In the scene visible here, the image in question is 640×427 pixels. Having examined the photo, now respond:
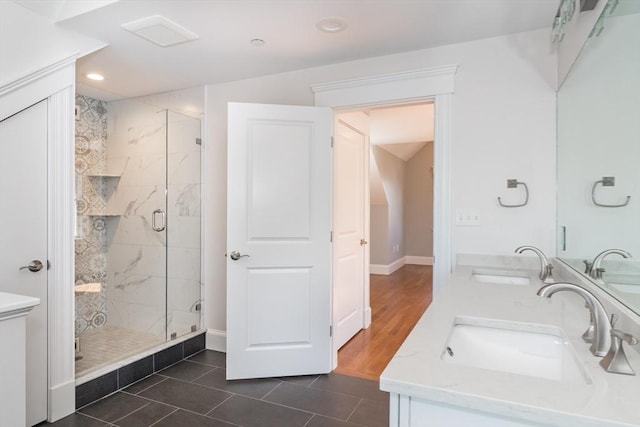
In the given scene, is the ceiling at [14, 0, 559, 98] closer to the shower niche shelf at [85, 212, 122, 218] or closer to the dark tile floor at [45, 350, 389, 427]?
the shower niche shelf at [85, 212, 122, 218]

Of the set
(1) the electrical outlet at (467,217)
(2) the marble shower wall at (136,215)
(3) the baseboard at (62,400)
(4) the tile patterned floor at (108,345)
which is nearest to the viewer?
(3) the baseboard at (62,400)

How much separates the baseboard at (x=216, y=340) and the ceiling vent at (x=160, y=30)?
2.33 metres

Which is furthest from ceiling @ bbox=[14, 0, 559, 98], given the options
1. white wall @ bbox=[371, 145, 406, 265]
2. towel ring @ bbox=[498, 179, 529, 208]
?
white wall @ bbox=[371, 145, 406, 265]

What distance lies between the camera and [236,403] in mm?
2383

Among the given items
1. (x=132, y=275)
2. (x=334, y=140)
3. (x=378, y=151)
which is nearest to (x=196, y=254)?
(x=132, y=275)

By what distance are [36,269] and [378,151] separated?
5.33 m

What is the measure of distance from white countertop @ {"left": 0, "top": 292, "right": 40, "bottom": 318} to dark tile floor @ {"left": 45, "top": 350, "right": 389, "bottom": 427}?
0.91 meters

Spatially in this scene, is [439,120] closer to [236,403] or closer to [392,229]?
[236,403]

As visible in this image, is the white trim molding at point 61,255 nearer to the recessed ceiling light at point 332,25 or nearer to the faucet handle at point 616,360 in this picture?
the recessed ceiling light at point 332,25

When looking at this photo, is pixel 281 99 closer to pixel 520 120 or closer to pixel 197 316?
pixel 520 120

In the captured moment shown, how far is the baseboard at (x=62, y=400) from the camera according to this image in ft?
7.02

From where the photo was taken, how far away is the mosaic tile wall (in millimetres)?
3461

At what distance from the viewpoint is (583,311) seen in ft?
4.56

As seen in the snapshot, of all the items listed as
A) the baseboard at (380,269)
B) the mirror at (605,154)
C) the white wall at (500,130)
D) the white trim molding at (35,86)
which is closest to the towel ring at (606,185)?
the mirror at (605,154)
